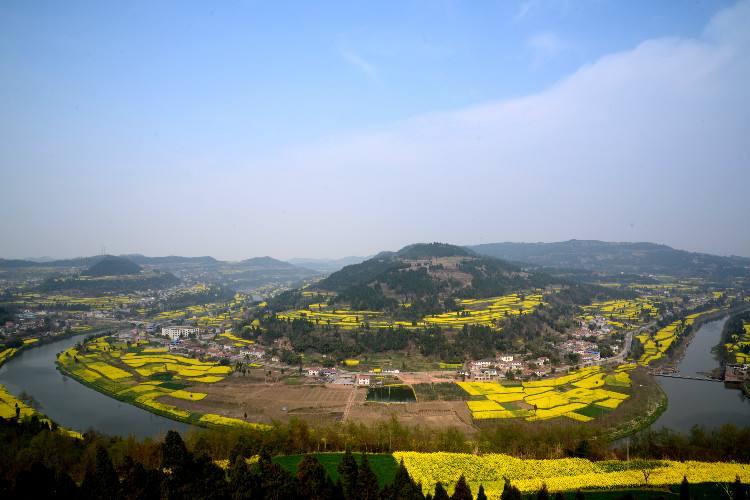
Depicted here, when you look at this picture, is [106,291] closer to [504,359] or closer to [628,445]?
[504,359]

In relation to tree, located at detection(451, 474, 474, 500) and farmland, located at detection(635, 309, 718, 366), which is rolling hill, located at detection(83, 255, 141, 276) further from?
tree, located at detection(451, 474, 474, 500)

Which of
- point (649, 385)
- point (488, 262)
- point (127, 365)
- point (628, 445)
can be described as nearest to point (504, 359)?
point (649, 385)

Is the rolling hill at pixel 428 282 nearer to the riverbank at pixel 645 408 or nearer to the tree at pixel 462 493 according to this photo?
the riverbank at pixel 645 408

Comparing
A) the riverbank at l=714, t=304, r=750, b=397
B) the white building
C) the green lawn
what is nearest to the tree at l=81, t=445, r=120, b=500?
the green lawn

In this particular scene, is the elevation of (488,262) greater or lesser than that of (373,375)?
greater

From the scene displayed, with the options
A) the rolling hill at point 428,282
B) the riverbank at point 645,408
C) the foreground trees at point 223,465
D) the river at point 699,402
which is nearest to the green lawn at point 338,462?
the foreground trees at point 223,465

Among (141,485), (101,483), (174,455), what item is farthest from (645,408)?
(101,483)

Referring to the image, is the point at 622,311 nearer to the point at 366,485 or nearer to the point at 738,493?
the point at 738,493
